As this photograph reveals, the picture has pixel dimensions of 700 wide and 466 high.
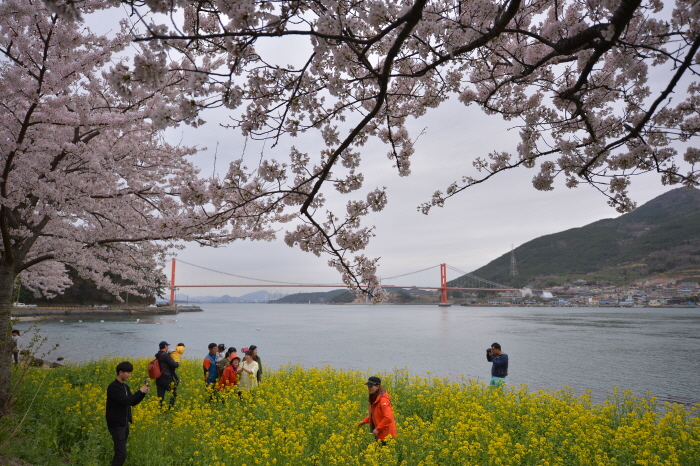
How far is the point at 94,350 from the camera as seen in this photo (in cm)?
2641

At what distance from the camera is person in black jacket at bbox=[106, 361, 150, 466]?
200 inches

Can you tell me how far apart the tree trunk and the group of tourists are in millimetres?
2383

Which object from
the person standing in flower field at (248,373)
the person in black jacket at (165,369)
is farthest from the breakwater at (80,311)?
the person standing in flower field at (248,373)

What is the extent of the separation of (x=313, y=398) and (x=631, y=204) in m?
7.13

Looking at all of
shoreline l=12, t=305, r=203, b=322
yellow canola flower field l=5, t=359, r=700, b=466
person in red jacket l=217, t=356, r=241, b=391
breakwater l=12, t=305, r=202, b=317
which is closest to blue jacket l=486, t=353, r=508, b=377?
yellow canola flower field l=5, t=359, r=700, b=466

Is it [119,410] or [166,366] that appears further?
[166,366]

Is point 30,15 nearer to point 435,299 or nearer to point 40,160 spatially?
point 40,160

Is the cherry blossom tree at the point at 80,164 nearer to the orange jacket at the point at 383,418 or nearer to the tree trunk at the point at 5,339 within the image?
the tree trunk at the point at 5,339

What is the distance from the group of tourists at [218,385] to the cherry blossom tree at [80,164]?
6.88ft

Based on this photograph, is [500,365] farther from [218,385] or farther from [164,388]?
[164,388]

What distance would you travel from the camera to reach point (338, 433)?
6.73 m

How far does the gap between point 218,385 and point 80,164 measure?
5356mm

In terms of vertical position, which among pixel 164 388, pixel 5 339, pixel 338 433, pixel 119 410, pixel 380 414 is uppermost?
pixel 5 339

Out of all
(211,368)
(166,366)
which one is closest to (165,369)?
(166,366)
